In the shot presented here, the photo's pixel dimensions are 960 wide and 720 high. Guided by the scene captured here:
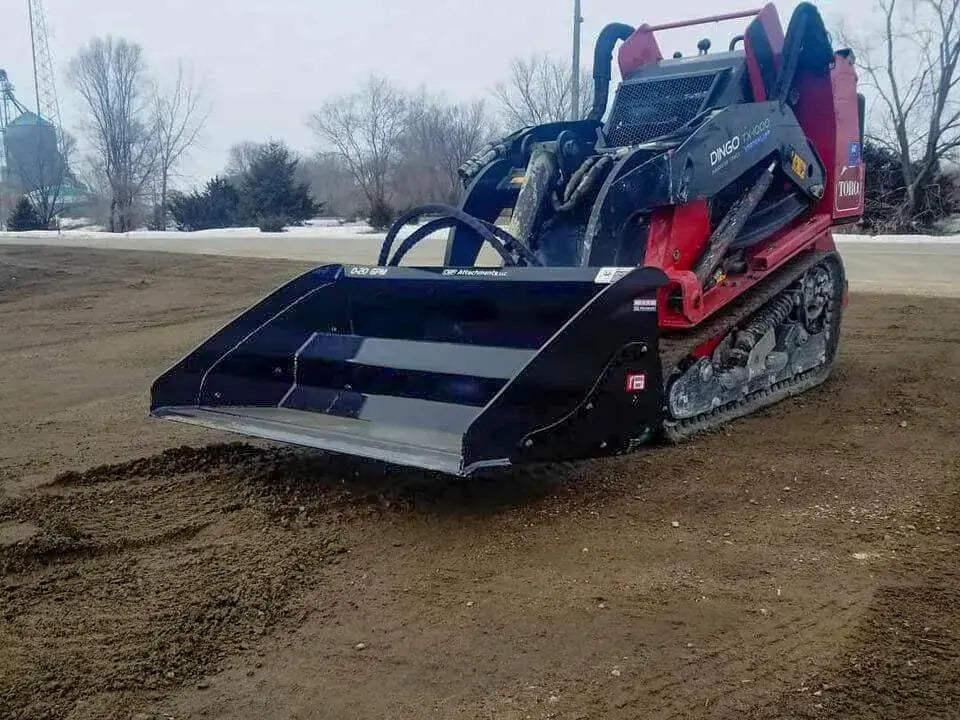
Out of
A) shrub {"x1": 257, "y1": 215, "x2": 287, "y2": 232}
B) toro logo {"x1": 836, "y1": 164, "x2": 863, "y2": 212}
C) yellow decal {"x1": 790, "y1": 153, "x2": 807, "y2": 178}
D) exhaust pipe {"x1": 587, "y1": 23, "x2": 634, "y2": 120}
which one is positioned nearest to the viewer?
yellow decal {"x1": 790, "y1": 153, "x2": 807, "y2": 178}

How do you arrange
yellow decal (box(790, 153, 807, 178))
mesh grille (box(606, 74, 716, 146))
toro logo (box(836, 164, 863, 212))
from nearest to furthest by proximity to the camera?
1. yellow decal (box(790, 153, 807, 178))
2. mesh grille (box(606, 74, 716, 146))
3. toro logo (box(836, 164, 863, 212))

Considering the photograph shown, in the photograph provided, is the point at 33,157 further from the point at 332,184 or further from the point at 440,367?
the point at 440,367

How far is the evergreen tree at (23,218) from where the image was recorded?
129ft

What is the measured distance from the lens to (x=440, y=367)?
173 inches

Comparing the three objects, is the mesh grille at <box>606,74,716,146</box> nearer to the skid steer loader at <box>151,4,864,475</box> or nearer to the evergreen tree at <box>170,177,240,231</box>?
the skid steer loader at <box>151,4,864,475</box>

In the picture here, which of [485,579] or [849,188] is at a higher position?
[849,188]

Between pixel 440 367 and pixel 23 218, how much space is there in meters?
40.8

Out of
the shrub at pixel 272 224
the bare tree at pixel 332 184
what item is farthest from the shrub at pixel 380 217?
the bare tree at pixel 332 184

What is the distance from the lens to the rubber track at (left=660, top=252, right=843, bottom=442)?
4602 mm

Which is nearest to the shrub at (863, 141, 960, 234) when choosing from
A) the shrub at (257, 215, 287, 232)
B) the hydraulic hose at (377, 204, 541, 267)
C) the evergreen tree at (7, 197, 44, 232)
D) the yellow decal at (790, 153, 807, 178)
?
the shrub at (257, 215, 287, 232)

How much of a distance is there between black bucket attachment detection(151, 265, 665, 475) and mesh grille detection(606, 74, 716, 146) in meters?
2.06

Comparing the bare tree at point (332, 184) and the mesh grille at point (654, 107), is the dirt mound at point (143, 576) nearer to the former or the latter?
the mesh grille at point (654, 107)

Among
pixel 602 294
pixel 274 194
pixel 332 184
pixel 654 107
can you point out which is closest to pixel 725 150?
pixel 654 107

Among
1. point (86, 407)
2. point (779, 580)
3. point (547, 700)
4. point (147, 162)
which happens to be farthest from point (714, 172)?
point (147, 162)
